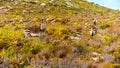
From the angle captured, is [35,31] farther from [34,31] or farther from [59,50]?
[59,50]

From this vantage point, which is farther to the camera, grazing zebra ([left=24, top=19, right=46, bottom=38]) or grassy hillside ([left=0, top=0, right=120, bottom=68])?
grazing zebra ([left=24, top=19, right=46, bottom=38])

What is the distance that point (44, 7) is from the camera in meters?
28.6

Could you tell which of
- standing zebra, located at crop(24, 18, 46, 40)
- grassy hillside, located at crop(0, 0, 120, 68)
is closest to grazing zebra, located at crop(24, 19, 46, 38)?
standing zebra, located at crop(24, 18, 46, 40)

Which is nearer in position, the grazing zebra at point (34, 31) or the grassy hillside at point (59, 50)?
the grassy hillside at point (59, 50)

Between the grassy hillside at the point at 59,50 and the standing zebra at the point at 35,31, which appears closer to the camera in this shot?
the grassy hillside at the point at 59,50

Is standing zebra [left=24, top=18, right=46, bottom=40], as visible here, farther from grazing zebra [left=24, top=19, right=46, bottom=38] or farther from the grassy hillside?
the grassy hillside

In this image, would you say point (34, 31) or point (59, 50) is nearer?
Result: point (59, 50)

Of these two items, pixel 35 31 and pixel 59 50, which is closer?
pixel 59 50

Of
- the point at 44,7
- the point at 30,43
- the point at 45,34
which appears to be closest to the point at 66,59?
the point at 30,43

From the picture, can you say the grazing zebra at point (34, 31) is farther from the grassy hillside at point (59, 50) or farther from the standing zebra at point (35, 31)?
the grassy hillside at point (59, 50)

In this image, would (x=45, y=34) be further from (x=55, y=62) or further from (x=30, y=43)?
(x=55, y=62)

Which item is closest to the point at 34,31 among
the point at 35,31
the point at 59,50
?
the point at 35,31

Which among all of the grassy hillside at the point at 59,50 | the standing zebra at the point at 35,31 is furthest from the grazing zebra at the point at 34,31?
the grassy hillside at the point at 59,50

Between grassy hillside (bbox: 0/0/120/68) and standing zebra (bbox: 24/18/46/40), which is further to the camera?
standing zebra (bbox: 24/18/46/40)
